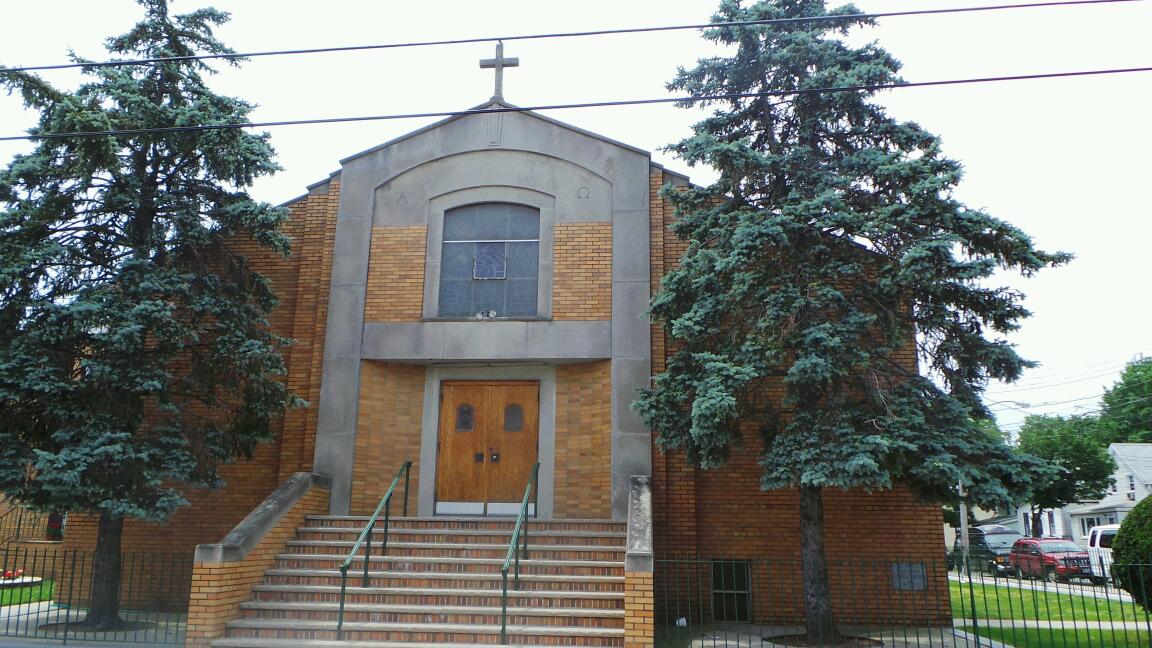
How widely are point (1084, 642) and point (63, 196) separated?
1472 centimetres

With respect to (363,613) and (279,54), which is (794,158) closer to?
(279,54)

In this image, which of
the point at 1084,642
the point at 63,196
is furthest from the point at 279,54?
the point at 1084,642

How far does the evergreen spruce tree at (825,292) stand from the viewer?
963 cm

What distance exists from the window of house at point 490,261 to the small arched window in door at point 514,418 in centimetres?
150

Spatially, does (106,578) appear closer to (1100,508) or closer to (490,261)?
(490,261)

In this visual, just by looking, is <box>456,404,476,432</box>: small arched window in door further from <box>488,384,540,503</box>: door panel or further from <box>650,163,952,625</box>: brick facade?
<box>650,163,952,625</box>: brick facade

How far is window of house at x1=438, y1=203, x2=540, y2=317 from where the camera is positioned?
13711 millimetres

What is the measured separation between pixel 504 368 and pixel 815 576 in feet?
19.1

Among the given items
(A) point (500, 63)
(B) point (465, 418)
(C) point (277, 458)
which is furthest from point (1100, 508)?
(C) point (277, 458)

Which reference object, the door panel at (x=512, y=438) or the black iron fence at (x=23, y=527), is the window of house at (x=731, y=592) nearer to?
the door panel at (x=512, y=438)

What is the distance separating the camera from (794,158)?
435 inches

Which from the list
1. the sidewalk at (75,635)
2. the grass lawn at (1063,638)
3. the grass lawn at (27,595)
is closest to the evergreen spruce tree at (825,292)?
the grass lawn at (1063,638)

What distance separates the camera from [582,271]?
44.4 feet

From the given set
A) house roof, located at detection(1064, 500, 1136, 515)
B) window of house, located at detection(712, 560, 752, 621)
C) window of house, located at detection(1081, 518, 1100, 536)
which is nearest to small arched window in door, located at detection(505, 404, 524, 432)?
window of house, located at detection(712, 560, 752, 621)
